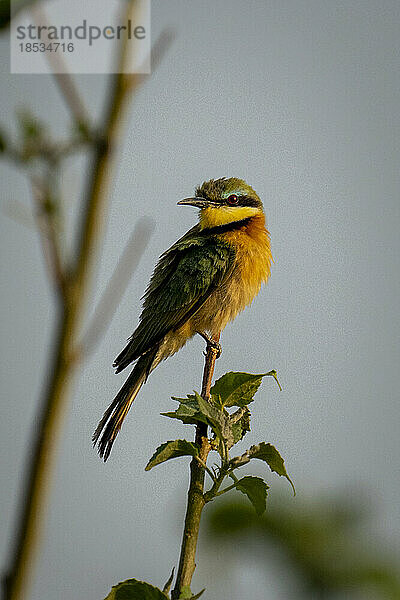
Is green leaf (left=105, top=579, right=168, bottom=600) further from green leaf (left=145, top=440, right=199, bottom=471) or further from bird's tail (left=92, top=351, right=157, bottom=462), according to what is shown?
bird's tail (left=92, top=351, right=157, bottom=462)

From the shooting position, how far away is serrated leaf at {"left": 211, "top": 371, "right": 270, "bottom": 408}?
102 cm

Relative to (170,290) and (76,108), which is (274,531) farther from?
(170,290)

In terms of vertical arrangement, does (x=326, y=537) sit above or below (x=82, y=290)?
below

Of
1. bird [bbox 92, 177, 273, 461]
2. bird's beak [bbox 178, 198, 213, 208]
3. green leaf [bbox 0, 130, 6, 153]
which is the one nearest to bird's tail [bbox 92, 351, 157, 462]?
bird [bbox 92, 177, 273, 461]

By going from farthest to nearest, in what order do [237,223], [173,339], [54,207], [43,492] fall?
[237,223] → [173,339] → [54,207] → [43,492]

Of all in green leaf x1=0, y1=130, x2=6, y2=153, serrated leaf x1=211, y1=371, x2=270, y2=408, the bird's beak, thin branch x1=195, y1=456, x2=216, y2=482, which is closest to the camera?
green leaf x1=0, y1=130, x2=6, y2=153

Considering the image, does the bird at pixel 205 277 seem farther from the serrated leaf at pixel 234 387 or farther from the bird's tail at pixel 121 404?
the serrated leaf at pixel 234 387

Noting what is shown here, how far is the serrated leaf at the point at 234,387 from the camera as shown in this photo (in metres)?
1.02

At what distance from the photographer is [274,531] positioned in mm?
932

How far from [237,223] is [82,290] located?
2893 mm

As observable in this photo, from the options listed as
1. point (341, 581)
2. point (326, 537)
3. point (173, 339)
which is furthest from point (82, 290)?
point (173, 339)

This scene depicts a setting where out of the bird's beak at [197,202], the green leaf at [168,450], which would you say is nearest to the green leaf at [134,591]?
the green leaf at [168,450]

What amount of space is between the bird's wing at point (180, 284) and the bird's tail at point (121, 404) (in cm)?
7

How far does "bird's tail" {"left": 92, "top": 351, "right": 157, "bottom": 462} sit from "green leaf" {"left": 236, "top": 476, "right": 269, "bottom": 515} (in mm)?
1026
